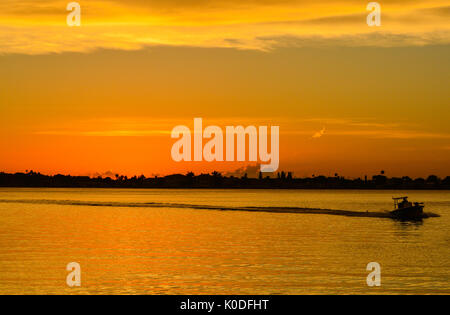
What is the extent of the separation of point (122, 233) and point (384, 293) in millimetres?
51464

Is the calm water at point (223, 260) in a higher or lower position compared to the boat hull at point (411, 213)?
lower

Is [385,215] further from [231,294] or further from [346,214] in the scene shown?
[231,294]

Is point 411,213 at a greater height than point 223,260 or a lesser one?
greater

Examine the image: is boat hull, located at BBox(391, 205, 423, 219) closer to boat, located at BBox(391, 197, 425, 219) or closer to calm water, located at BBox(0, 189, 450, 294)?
boat, located at BBox(391, 197, 425, 219)
